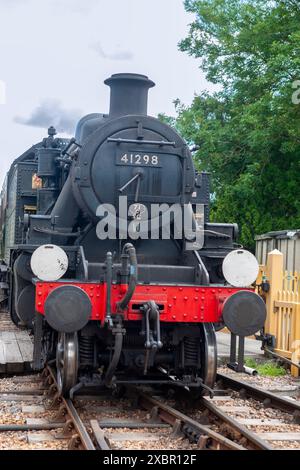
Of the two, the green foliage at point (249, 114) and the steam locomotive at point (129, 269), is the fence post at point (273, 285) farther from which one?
the green foliage at point (249, 114)

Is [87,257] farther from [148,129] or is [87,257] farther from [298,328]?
[298,328]

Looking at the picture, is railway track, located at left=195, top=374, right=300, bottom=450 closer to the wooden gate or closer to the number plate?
the wooden gate

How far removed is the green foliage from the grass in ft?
31.2

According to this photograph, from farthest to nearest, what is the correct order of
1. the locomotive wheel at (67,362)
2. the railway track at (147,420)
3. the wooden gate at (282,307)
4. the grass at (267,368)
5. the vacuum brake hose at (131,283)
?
1. the wooden gate at (282,307)
2. the grass at (267,368)
3. the locomotive wheel at (67,362)
4. the vacuum brake hose at (131,283)
5. the railway track at (147,420)

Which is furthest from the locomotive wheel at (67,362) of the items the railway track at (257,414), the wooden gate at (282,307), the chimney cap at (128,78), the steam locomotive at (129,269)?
the wooden gate at (282,307)

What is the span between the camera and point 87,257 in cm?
775

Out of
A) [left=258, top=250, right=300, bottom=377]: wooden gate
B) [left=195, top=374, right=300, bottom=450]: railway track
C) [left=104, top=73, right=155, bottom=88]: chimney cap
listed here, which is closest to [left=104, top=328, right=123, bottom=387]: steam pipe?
[left=195, top=374, right=300, bottom=450]: railway track

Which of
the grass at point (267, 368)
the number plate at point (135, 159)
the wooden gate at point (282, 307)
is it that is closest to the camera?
the number plate at point (135, 159)

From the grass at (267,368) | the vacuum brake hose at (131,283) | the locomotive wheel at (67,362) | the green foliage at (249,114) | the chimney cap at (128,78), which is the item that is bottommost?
the grass at (267,368)

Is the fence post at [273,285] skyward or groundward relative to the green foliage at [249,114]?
groundward

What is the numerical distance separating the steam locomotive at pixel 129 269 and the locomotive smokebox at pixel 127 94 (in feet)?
0.04

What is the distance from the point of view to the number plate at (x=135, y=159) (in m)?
7.58

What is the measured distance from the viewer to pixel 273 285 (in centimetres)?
1110
